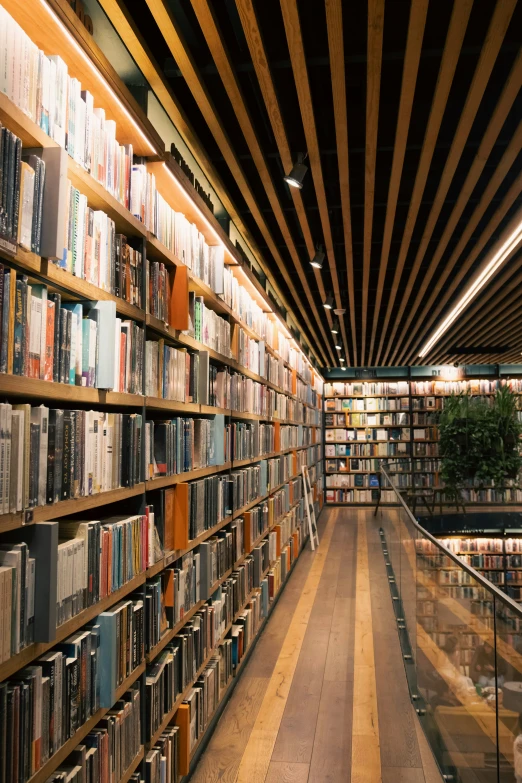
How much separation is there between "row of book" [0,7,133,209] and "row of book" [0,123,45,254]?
0.12 metres

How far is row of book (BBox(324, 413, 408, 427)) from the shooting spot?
13.3m

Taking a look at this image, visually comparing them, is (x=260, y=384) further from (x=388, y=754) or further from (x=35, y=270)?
(x=35, y=270)

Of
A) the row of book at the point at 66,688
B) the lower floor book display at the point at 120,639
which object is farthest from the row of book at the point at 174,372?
the row of book at the point at 66,688

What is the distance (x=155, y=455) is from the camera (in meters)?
2.57

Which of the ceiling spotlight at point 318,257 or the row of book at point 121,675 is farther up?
the ceiling spotlight at point 318,257

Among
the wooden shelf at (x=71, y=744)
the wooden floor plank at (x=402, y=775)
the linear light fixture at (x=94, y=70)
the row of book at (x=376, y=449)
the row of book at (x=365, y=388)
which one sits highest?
the linear light fixture at (x=94, y=70)

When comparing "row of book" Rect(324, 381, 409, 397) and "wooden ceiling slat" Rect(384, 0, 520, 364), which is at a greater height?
"wooden ceiling slat" Rect(384, 0, 520, 364)

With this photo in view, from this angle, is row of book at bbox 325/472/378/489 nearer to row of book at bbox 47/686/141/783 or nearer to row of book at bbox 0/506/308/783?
row of book at bbox 0/506/308/783

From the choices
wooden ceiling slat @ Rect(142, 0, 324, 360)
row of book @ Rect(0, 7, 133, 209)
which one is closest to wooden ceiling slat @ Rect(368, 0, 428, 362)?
wooden ceiling slat @ Rect(142, 0, 324, 360)

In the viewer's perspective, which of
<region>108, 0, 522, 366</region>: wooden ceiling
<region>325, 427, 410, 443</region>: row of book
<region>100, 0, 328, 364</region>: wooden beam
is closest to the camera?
<region>100, 0, 328, 364</region>: wooden beam

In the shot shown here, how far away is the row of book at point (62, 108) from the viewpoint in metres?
1.50

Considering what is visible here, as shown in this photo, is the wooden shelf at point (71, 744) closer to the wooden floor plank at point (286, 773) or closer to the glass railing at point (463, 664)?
the wooden floor plank at point (286, 773)

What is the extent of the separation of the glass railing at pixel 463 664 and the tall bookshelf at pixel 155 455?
1130mm

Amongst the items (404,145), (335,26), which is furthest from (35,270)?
(404,145)
